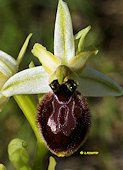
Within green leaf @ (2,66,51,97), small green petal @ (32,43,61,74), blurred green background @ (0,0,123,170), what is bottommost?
blurred green background @ (0,0,123,170)

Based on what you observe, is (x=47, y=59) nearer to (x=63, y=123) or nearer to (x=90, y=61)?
(x=63, y=123)

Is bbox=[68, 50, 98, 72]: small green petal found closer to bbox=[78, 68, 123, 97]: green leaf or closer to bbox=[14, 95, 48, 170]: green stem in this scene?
bbox=[78, 68, 123, 97]: green leaf

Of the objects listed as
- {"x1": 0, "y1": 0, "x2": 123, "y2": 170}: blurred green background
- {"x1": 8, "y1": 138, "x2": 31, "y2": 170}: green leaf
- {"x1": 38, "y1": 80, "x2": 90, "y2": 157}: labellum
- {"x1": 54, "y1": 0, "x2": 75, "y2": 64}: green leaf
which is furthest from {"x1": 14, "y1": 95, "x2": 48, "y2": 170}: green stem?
{"x1": 0, "y1": 0, "x2": 123, "y2": 170}: blurred green background

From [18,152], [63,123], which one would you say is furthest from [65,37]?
[18,152]

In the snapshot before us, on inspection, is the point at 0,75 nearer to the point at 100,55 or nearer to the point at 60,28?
the point at 60,28

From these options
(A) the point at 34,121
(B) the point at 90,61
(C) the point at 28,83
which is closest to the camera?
(C) the point at 28,83

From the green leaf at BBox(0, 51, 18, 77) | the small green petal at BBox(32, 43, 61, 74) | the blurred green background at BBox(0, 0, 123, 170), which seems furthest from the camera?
the blurred green background at BBox(0, 0, 123, 170)
